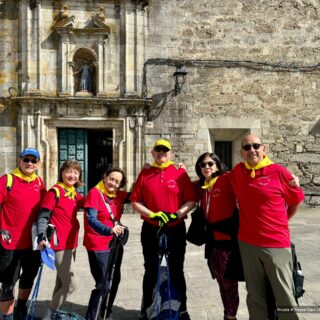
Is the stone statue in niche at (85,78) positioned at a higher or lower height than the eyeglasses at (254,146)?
higher

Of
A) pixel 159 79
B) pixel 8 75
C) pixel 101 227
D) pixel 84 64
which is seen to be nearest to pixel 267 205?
pixel 101 227

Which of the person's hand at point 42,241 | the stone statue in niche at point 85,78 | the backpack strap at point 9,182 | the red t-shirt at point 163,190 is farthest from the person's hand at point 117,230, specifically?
the stone statue in niche at point 85,78

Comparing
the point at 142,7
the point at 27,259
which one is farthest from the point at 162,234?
the point at 142,7

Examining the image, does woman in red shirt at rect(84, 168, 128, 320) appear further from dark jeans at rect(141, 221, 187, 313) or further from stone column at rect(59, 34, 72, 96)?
stone column at rect(59, 34, 72, 96)

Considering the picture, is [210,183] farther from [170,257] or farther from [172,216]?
[170,257]

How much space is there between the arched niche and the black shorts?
7299 mm

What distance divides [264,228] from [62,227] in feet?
5.43

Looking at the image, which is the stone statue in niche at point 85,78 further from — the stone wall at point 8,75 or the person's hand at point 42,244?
the person's hand at point 42,244

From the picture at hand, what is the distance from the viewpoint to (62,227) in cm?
319

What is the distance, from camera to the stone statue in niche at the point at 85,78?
10.0m

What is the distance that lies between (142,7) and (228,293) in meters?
8.81

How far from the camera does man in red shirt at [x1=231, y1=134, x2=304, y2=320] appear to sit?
2.68m

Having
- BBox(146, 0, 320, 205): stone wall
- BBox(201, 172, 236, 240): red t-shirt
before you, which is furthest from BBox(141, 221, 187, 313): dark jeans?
BBox(146, 0, 320, 205): stone wall

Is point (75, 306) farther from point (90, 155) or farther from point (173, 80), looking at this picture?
point (90, 155)
